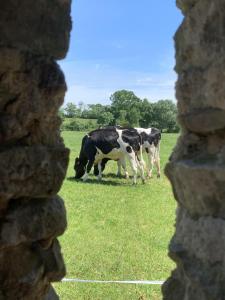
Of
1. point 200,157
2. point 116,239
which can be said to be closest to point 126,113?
point 116,239

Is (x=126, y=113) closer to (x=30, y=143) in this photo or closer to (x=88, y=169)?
(x=88, y=169)

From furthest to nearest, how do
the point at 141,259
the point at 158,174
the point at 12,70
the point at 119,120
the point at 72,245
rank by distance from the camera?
the point at 119,120 < the point at 158,174 < the point at 72,245 < the point at 141,259 < the point at 12,70

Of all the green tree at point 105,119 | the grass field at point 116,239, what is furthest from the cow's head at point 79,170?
the green tree at point 105,119

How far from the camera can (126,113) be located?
47062 millimetres

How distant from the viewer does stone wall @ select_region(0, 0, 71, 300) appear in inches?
79.5

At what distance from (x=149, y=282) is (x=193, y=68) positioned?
10.6 ft

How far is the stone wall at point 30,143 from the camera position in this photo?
2.02m

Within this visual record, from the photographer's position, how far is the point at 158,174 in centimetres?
1576

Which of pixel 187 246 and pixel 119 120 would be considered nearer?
pixel 187 246

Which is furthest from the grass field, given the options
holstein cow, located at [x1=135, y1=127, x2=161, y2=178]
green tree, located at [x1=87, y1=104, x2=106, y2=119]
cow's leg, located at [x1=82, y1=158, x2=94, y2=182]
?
green tree, located at [x1=87, y1=104, x2=106, y2=119]

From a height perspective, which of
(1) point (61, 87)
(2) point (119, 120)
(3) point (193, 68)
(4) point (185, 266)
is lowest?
(2) point (119, 120)

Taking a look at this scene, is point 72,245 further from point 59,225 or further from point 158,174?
point 158,174

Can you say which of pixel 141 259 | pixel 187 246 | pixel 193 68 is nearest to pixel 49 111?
pixel 193 68

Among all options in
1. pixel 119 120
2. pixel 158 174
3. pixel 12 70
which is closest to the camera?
pixel 12 70
